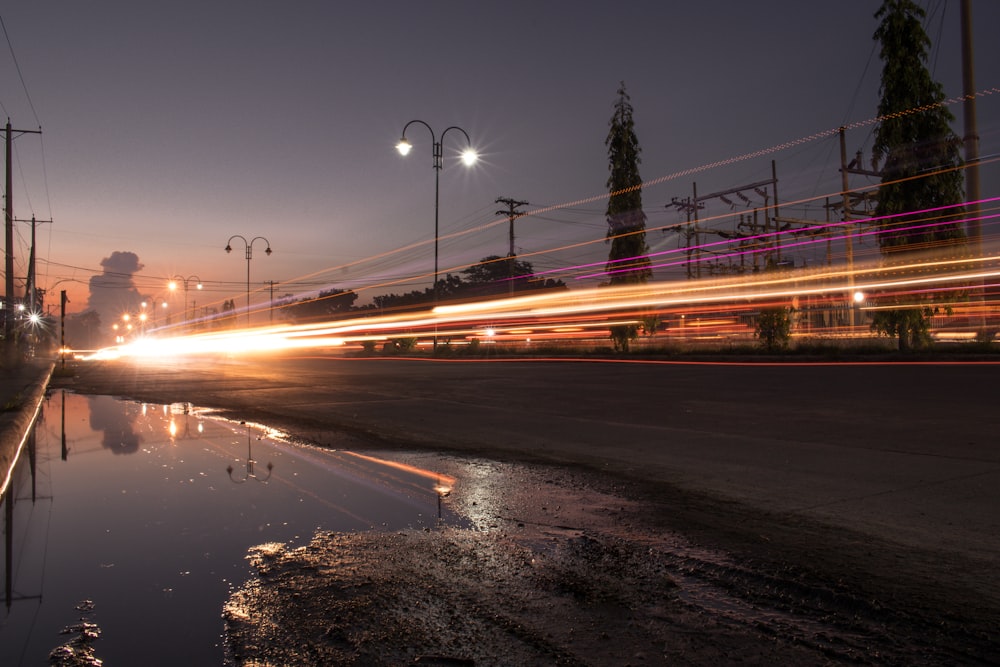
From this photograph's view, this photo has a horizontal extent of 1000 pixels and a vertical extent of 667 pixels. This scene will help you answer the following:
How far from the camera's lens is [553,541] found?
15.1 feet

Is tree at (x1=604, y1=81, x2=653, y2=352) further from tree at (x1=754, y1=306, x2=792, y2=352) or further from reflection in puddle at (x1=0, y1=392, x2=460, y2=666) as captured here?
reflection in puddle at (x1=0, y1=392, x2=460, y2=666)

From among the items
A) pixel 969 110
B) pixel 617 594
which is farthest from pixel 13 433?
pixel 969 110

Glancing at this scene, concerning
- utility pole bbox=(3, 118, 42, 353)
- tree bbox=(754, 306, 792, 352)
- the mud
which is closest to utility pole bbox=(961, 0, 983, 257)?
tree bbox=(754, 306, 792, 352)

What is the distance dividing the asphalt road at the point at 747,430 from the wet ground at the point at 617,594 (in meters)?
0.60

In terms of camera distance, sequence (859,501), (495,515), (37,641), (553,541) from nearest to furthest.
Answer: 1. (37,641)
2. (553,541)
3. (495,515)
4. (859,501)

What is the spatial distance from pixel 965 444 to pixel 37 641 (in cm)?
946

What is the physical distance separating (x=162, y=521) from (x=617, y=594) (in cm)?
373

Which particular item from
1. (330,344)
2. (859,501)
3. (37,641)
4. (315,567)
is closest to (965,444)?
(859,501)

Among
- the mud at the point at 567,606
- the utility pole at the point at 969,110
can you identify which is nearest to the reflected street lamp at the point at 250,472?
the mud at the point at 567,606

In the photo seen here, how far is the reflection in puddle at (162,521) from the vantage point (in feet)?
10.9

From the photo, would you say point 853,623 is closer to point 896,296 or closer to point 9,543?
point 9,543

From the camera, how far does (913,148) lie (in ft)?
88.9

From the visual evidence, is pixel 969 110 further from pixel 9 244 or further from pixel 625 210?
pixel 9 244

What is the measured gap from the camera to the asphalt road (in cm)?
569
